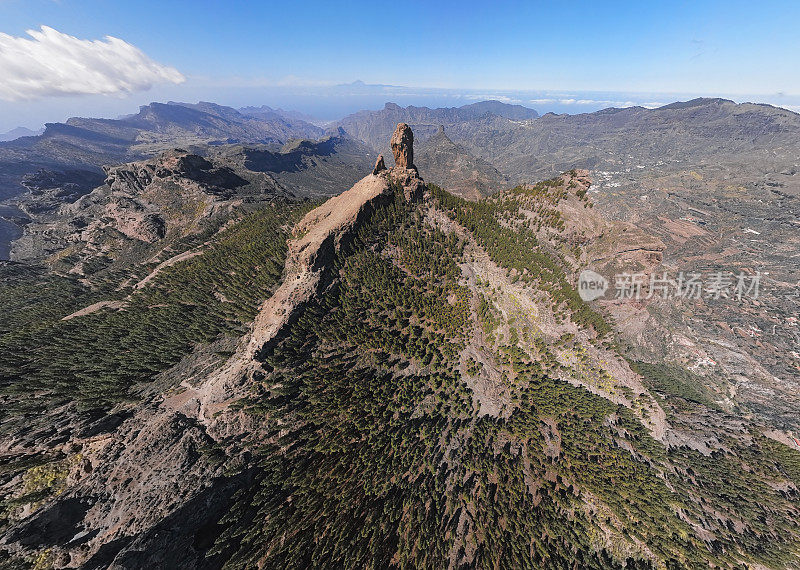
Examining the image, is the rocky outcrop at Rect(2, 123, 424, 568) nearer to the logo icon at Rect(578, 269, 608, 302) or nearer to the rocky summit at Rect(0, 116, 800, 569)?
the rocky summit at Rect(0, 116, 800, 569)

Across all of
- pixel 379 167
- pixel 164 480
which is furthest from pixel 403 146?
pixel 164 480

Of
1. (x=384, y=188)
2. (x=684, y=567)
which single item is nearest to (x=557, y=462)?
(x=684, y=567)

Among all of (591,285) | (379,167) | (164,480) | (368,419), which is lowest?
(368,419)

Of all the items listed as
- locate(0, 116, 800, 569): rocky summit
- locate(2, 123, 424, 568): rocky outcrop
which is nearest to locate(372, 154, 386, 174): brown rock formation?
locate(0, 116, 800, 569): rocky summit

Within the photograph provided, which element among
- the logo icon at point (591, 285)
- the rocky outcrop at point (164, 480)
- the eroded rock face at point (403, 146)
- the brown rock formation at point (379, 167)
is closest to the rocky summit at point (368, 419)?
the rocky outcrop at point (164, 480)

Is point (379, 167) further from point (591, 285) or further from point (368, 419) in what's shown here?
point (591, 285)

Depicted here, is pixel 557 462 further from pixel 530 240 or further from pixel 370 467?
pixel 530 240
